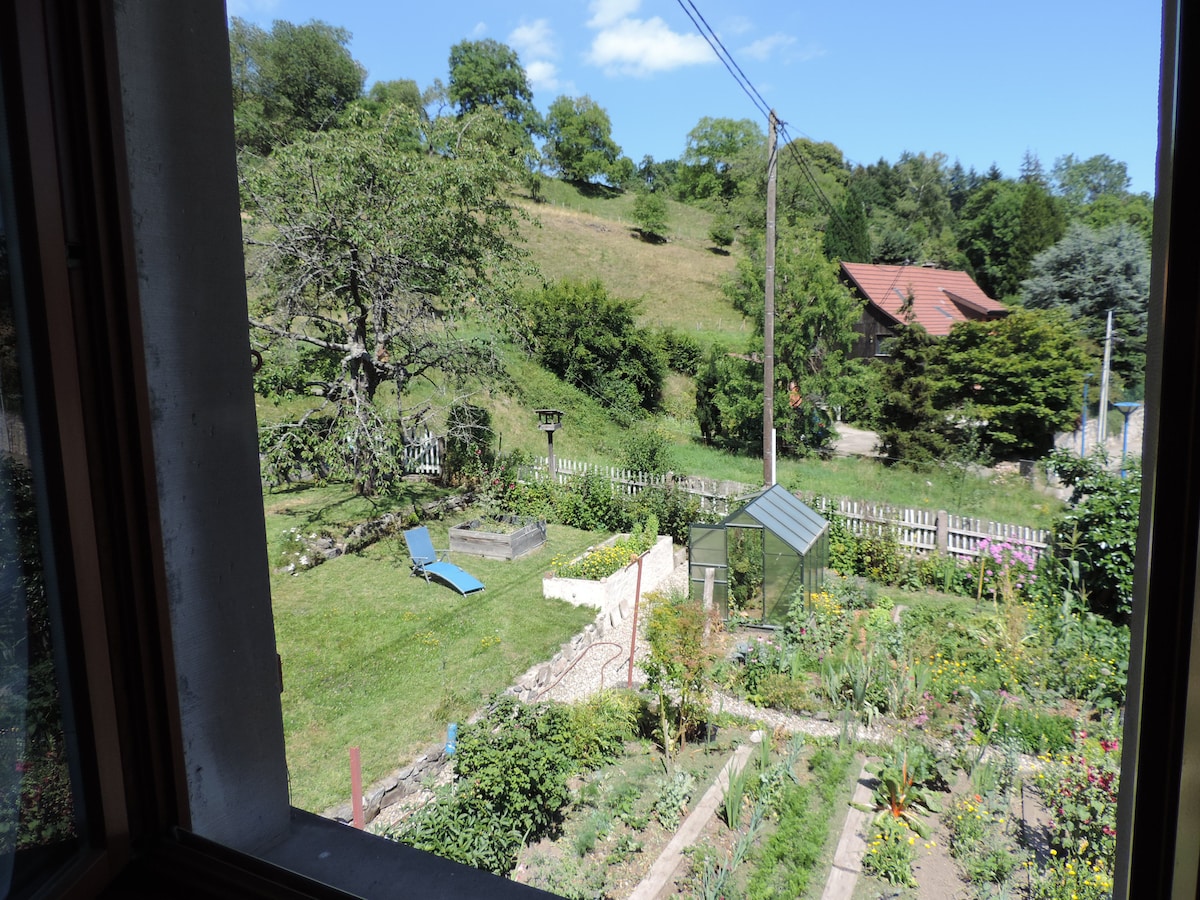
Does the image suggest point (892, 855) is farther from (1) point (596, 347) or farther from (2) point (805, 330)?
(1) point (596, 347)

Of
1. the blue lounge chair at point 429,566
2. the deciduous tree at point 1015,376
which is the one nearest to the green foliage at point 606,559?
the blue lounge chair at point 429,566

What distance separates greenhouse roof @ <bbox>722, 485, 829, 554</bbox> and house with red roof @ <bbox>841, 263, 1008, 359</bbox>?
9.07 feet

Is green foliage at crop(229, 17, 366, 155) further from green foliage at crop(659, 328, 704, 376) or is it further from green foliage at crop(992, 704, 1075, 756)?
green foliage at crop(992, 704, 1075, 756)

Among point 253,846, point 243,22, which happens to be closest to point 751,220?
point 243,22

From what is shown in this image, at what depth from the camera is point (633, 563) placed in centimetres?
585

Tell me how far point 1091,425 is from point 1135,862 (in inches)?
245

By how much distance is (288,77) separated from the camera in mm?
8266

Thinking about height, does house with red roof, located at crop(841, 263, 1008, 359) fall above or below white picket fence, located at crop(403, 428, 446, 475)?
above

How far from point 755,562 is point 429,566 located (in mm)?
2562

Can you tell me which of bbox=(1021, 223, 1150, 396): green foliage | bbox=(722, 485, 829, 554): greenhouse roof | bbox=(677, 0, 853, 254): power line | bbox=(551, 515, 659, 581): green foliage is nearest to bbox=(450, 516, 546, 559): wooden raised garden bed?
bbox=(551, 515, 659, 581): green foliage

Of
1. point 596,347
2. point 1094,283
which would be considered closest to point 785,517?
point 1094,283

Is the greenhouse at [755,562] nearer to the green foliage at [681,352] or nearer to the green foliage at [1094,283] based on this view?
the green foliage at [1094,283]

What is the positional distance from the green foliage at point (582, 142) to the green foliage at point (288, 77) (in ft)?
24.1

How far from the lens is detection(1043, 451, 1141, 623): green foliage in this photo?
4445mm
